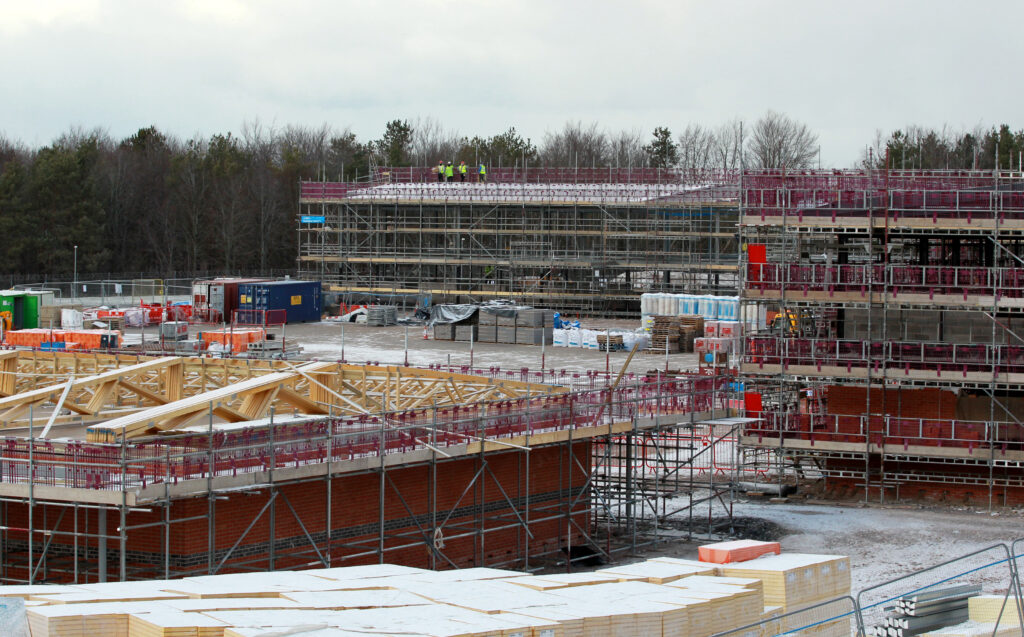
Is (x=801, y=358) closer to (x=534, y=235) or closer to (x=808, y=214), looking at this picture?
(x=808, y=214)

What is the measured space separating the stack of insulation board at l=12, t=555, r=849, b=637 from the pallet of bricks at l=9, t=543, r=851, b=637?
0.04 ft

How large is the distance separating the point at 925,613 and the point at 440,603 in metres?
5.85

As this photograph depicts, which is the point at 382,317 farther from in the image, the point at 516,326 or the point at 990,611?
the point at 990,611

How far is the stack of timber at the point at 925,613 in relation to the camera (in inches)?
643

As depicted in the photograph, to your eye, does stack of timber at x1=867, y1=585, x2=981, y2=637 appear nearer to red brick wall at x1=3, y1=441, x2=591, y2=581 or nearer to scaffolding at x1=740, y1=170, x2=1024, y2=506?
red brick wall at x1=3, y1=441, x2=591, y2=581

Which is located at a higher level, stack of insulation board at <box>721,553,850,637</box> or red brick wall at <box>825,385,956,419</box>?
red brick wall at <box>825,385,956,419</box>

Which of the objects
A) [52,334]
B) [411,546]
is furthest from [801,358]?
[52,334]

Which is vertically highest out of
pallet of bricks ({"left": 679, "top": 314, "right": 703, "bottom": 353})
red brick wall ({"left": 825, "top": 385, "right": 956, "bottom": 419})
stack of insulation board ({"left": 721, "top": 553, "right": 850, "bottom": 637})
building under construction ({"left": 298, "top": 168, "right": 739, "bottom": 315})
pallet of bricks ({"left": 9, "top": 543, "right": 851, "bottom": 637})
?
building under construction ({"left": 298, "top": 168, "right": 739, "bottom": 315})

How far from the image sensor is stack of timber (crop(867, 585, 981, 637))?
16.3 m

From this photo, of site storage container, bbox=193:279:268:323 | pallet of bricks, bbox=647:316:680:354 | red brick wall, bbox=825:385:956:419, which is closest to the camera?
red brick wall, bbox=825:385:956:419

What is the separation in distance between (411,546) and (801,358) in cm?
1369

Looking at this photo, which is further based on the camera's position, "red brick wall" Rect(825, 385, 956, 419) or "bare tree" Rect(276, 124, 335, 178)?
"bare tree" Rect(276, 124, 335, 178)

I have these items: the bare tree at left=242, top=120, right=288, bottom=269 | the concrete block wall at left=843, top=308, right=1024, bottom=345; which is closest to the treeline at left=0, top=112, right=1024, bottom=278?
the bare tree at left=242, top=120, right=288, bottom=269

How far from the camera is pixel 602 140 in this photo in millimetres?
145375
